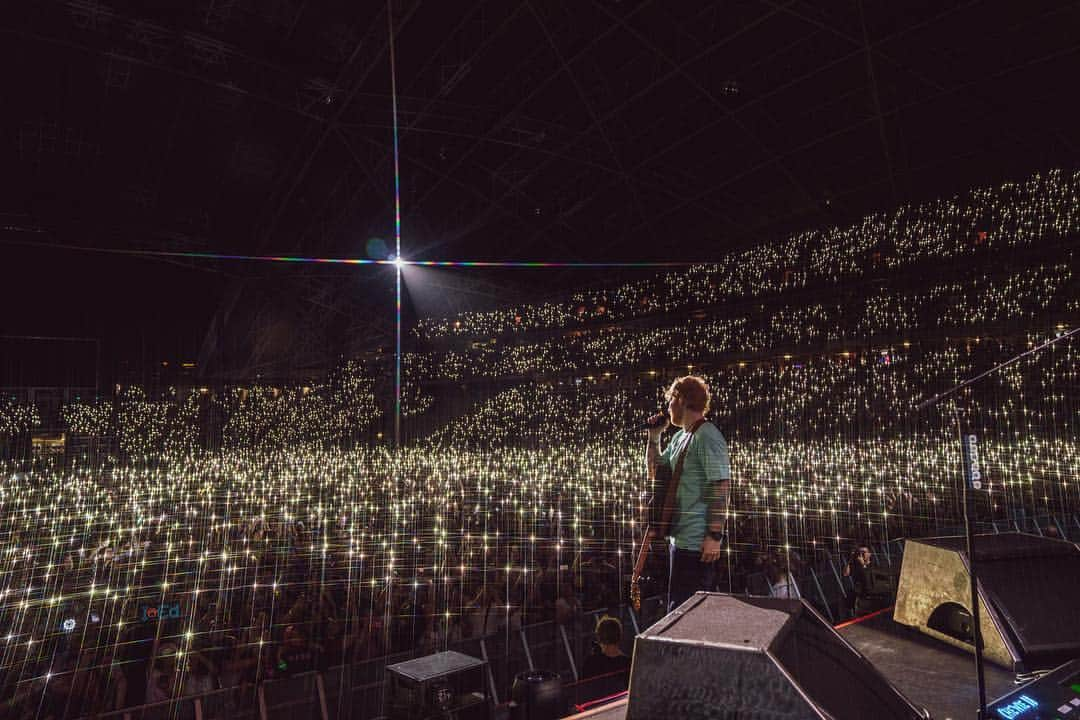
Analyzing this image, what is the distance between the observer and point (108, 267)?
17.9m

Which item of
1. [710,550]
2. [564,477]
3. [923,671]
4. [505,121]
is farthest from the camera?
[564,477]

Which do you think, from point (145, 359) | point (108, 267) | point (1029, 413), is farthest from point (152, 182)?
point (1029, 413)

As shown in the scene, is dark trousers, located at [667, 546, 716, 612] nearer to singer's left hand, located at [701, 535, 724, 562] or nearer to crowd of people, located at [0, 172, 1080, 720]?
singer's left hand, located at [701, 535, 724, 562]

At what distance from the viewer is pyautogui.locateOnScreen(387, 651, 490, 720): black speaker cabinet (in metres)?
2.08

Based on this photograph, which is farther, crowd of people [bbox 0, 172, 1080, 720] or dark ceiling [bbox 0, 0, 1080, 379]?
dark ceiling [bbox 0, 0, 1080, 379]

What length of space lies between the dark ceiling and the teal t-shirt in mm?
7278

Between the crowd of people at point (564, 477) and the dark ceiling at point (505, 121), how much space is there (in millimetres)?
1433

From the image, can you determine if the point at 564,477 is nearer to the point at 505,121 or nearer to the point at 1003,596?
the point at 505,121

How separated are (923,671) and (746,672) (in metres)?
1.28

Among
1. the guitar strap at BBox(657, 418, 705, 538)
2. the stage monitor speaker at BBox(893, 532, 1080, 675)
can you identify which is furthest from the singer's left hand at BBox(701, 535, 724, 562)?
the stage monitor speaker at BBox(893, 532, 1080, 675)

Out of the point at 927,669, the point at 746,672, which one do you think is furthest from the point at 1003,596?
the point at 746,672

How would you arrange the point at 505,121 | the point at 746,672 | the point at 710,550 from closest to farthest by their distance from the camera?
the point at 746,672
the point at 710,550
the point at 505,121

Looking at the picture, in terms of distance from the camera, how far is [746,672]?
1078 millimetres

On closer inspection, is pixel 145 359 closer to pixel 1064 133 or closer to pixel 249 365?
pixel 249 365
